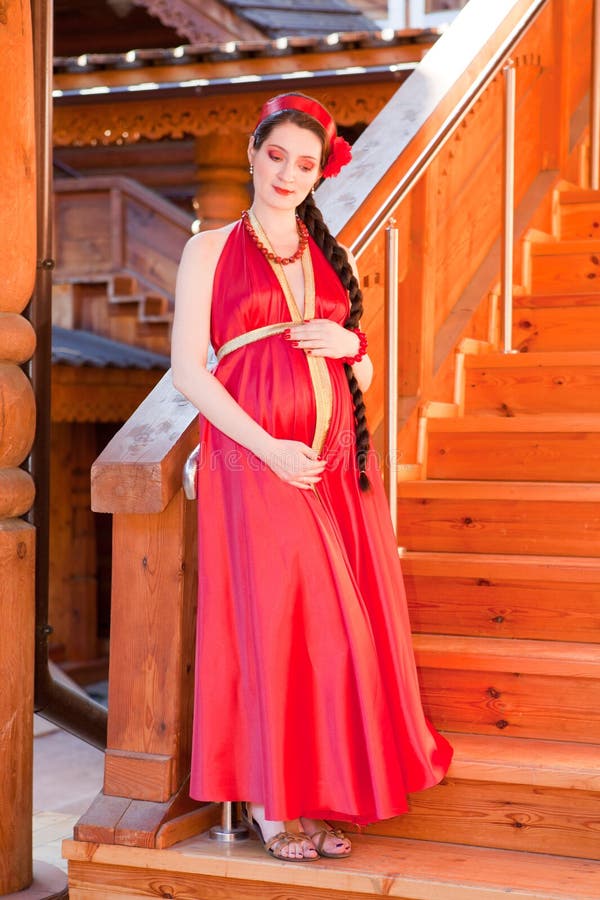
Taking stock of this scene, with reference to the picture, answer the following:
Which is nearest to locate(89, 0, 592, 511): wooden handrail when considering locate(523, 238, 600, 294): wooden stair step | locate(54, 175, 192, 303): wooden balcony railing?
locate(523, 238, 600, 294): wooden stair step

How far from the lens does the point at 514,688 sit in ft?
9.77

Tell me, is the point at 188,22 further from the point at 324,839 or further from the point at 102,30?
the point at 324,839

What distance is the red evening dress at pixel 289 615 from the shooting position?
8.27ft

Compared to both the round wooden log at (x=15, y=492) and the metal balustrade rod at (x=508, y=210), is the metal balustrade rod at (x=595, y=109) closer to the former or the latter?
the metal balustrade rod at (x=508, y=210)

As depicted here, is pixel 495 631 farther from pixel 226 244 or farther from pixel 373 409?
pixel 226 244

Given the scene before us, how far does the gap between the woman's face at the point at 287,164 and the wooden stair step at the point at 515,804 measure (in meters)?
1.17

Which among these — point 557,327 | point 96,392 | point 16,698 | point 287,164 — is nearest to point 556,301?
point 557,327

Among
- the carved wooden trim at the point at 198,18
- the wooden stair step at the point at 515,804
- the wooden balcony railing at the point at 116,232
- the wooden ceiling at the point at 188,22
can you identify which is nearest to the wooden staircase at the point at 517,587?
the wooden stair step at the point at 515,804

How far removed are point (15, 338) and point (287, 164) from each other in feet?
2.74

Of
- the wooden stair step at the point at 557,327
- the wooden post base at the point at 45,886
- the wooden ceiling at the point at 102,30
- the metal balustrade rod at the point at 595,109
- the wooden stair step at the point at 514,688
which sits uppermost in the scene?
the wooden ceiling at the point at 102,30

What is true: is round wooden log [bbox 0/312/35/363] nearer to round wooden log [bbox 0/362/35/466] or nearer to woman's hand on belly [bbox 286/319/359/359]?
round wooden log [bbox 0/362/35/466]

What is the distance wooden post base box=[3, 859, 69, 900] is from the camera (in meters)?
3.08

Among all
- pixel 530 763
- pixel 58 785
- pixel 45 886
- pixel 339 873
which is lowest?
pixel 58 785

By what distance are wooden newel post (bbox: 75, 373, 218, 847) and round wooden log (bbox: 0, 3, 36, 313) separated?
54 centimetres
